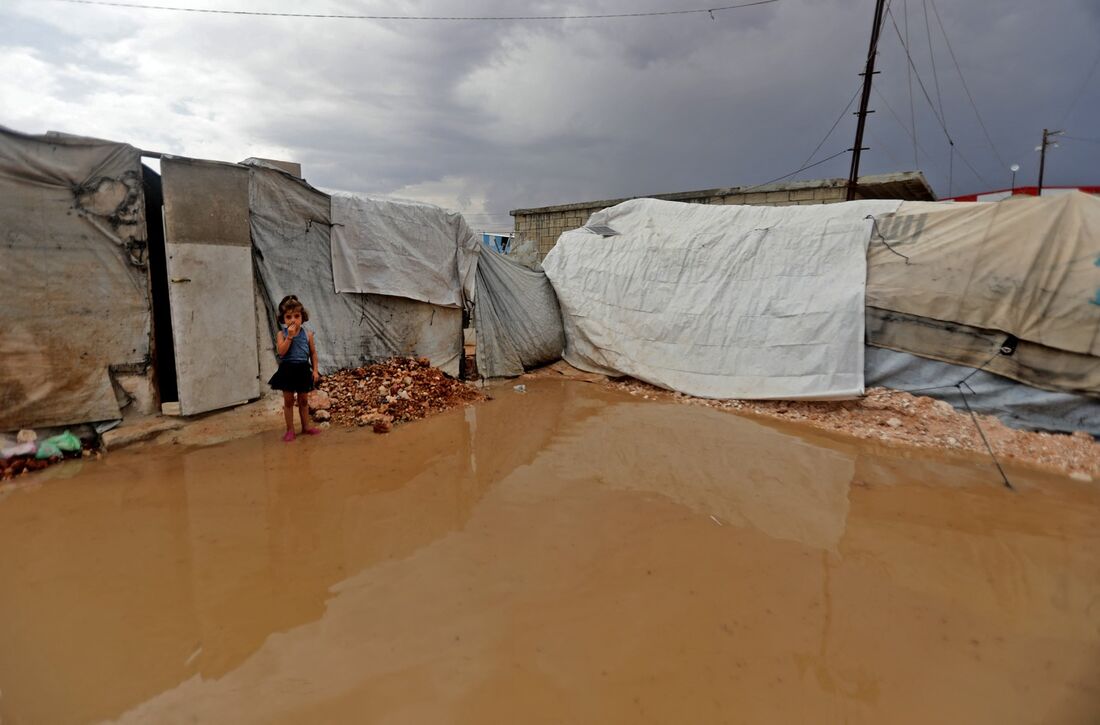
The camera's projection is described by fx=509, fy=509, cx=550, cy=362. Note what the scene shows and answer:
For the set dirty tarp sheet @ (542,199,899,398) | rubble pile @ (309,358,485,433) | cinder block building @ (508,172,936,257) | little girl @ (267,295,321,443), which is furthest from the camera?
cinder block building @ (508,172,936,257)

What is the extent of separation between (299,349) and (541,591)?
2.92 m

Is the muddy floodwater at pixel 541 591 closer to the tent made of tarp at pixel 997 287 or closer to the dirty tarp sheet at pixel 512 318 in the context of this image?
the tent made of tarp at pixel 997 287

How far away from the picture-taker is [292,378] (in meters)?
4.11

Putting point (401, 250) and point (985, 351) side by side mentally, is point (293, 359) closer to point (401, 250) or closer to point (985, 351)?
point (401, 250)

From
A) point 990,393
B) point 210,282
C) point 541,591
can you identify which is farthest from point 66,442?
point 990,393

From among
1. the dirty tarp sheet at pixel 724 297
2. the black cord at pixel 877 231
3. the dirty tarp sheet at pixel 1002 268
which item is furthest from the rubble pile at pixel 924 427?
the black cord at pixel 877 231

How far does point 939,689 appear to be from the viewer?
1870 millimetres

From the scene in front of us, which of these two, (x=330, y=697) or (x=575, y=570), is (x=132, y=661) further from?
(x=575, y=570)

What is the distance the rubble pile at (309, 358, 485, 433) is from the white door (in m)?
0.66

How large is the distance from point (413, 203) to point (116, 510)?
13.5 feet

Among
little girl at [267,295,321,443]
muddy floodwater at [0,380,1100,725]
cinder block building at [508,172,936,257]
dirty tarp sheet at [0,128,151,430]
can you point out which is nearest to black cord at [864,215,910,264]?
cinder block building at [508,172,936,257]

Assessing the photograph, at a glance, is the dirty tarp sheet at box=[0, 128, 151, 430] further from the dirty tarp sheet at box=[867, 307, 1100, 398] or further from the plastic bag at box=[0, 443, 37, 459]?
the dirty tarp sheet at box=[867, 307, 1100, 398]

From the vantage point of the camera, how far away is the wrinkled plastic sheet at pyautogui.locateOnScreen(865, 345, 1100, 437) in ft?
14.6

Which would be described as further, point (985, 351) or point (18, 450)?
point (985, 351)
